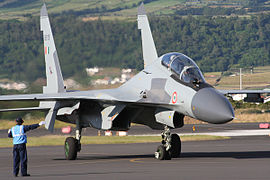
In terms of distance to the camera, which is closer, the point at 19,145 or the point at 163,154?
the point at 19,145

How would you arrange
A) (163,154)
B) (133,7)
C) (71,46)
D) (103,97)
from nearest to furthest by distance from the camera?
(163,154) < (103,97) < (71,46) < (133,7)

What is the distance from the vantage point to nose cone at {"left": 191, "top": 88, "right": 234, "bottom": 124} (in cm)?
1778

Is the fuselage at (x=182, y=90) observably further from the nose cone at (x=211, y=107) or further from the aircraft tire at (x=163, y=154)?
the aircraft tire at (x=163, y=154)

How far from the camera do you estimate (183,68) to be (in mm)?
19734

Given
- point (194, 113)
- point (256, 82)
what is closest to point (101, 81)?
point (194, 113)

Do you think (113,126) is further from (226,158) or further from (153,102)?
(226,158)

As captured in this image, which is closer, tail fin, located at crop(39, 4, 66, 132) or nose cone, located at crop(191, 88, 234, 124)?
nose cone, located at crop(191, 88, 234, 124)

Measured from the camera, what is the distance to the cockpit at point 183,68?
765 inches

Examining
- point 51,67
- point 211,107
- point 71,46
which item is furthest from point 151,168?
point 71,46

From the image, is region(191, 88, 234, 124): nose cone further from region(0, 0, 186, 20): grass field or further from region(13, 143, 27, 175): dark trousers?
region(0, 0, 186, 20): grass field

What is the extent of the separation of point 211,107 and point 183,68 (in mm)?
2215

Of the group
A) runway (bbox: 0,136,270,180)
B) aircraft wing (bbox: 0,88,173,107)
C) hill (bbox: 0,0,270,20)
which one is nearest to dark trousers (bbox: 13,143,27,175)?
runway (bbox: 0,136,270,180)

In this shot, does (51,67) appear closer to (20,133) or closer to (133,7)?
(20,133)

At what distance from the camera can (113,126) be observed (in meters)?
21.0
